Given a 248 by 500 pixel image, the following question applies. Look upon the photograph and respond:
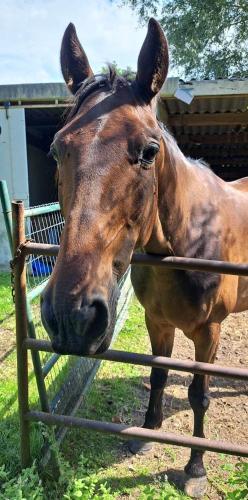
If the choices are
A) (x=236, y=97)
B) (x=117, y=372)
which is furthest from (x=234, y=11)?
(x=117, y=372)

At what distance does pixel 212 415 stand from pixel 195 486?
876mm

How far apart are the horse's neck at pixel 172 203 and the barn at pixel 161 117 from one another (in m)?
2.42

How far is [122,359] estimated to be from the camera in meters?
1.91

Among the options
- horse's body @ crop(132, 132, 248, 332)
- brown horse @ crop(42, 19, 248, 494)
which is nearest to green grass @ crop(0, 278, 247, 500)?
brown horse @ crop(42, 19, 248, 494)

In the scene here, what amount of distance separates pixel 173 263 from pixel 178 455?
5.83ft

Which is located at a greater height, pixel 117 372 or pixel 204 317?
pixel 204 317

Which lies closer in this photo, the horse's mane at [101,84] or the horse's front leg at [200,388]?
the horse's mane at [101,84]

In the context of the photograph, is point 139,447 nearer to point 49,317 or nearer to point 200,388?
point 200,388

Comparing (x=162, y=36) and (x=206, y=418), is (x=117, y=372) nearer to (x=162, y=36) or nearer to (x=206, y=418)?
(x=206, y=418)

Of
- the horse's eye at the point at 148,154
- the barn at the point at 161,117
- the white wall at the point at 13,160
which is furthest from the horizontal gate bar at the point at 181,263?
the white wall at the point at 13,160

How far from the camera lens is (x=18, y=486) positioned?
2.00 metres

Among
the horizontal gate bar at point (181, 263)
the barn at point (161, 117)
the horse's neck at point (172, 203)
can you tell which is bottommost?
the horizontal gate bar at point (181, 263)

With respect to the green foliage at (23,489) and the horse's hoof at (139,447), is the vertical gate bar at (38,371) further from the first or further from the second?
the horse's hoof at (139,447)

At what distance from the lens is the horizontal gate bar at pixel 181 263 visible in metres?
1.67
